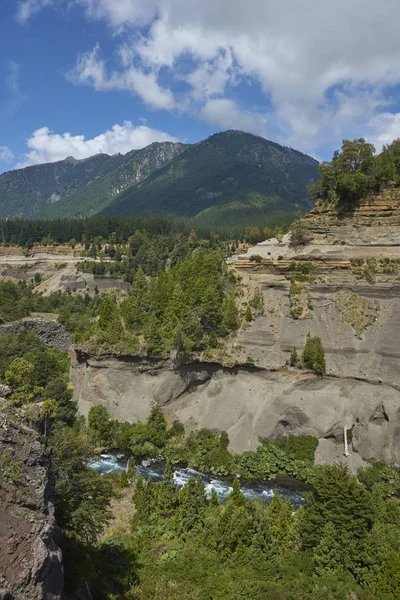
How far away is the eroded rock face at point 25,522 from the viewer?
9.77 meters

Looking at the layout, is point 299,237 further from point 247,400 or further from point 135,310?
point 135,310

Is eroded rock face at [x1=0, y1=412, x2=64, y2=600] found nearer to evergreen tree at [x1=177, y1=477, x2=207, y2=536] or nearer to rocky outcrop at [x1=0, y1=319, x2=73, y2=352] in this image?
evergreen tree at [x1=177, y1=477, x2=207, y2=536]

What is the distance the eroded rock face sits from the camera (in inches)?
384

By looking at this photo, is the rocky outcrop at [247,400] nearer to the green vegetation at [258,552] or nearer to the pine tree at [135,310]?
the pine tree at [135,310]

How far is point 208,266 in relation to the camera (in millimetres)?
48938

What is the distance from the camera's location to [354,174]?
4475cm

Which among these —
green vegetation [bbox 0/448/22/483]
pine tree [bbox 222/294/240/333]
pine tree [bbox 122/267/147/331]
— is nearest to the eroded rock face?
green vegetation [bbox 0/448/22/483]

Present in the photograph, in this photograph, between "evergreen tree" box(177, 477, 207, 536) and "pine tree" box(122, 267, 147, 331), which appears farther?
"pine tree" box(122, 267, 147, 331)

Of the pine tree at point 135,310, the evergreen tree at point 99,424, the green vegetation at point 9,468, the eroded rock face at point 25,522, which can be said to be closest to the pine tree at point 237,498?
the eroded rock face at point 25,522

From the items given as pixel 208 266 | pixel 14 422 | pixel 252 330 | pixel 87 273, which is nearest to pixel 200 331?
pixel 252 330

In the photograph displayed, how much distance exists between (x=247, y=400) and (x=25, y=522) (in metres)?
31.0

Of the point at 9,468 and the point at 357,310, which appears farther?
the point at 357,310

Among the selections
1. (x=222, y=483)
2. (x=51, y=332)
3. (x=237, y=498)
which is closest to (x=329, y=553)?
(x=237, y=498)

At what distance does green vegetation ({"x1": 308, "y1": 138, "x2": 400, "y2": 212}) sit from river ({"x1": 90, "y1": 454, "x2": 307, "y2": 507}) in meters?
30.3
